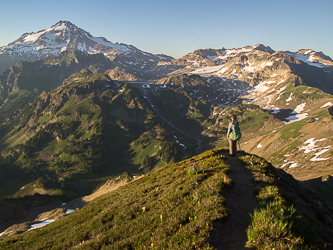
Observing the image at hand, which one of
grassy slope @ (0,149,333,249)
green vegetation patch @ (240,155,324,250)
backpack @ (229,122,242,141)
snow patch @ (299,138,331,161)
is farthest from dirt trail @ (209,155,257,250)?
snow patch @ (299,138,331,161)

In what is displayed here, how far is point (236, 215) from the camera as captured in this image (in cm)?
1091

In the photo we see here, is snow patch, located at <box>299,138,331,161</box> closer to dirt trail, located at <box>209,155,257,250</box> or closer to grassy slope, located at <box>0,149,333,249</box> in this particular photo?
dirt trail, located at <box>209,155,257,250</box>

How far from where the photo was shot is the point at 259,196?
40.9ft

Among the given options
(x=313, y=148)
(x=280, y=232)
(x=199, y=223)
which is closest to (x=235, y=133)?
(x=199, y=223)

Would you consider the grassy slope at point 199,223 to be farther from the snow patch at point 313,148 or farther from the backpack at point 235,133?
the snow patch at point 313,148

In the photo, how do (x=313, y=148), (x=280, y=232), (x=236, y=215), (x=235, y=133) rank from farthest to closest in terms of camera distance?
(x=313, y=148) < (x=235, y=133) < (x=236, y=215) < (x=280, y=232)

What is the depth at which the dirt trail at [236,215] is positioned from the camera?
8697mm

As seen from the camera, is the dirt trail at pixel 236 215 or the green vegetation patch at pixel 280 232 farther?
the dirt trail at pixel 236 215

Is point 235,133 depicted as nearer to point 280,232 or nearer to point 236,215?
point 236,215

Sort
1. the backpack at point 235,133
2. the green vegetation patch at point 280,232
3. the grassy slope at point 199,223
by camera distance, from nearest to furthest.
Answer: the green vegetation patch at point 280,232 < the grassy slope at point 199,223 < the backpack at point 235,133

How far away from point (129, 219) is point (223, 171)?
9.66m

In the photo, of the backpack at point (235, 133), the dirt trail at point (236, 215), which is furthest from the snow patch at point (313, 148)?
the dirt trail at point (236, 215)

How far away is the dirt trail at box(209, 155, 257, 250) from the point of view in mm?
8697

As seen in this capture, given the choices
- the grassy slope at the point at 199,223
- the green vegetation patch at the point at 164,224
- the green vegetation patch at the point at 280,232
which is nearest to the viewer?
the green vegetation patch at the point at 280,232
